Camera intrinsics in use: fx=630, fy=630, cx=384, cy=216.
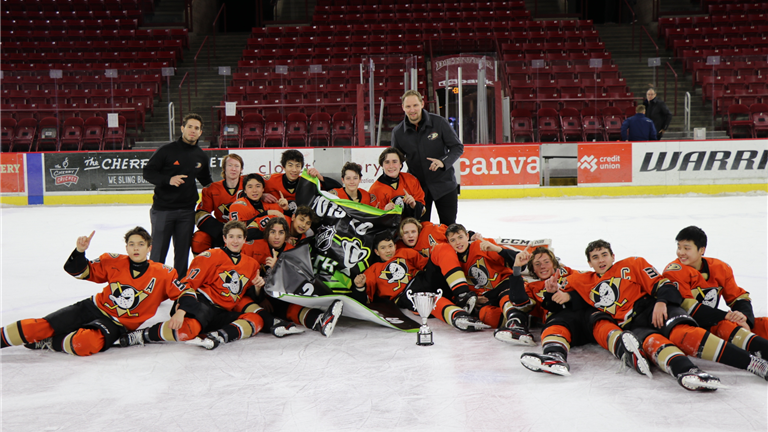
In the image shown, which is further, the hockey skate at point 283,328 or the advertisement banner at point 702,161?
the advertisement banner at point 702,161

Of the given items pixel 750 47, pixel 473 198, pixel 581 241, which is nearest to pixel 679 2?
pixel 750 47

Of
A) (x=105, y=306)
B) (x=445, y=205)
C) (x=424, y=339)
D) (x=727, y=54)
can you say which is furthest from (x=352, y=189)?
(x=727, y=54)

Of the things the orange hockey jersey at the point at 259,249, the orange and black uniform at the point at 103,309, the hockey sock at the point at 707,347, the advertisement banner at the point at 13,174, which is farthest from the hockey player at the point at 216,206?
the advertisement banner at the point at 13,174

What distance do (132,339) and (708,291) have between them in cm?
332

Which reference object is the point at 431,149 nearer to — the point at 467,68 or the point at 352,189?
the point at 352,189

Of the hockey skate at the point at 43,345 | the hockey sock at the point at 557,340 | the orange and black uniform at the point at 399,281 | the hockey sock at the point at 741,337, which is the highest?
the orange and black uniform at the point at 399,281

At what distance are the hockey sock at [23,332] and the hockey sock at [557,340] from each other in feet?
9.12

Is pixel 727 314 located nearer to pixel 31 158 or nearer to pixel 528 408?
pixel 528 408

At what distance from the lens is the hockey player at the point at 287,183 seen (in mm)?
4832

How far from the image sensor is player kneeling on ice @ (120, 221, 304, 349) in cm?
374

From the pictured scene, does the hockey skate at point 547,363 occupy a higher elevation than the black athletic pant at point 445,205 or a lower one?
lower

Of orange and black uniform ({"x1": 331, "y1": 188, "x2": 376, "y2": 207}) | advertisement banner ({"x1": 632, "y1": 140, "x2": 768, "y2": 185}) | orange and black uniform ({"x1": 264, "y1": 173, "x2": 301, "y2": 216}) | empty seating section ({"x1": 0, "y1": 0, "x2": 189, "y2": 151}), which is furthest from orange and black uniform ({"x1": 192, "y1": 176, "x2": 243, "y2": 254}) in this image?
advertisement banner ({"x1": 632, "y1": 140, "x2": 768, "y2": 185})

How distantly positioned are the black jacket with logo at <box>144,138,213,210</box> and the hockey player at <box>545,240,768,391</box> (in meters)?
2.83

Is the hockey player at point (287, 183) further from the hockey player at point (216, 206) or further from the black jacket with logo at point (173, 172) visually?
the black jacket with logo at point (173, 172)
